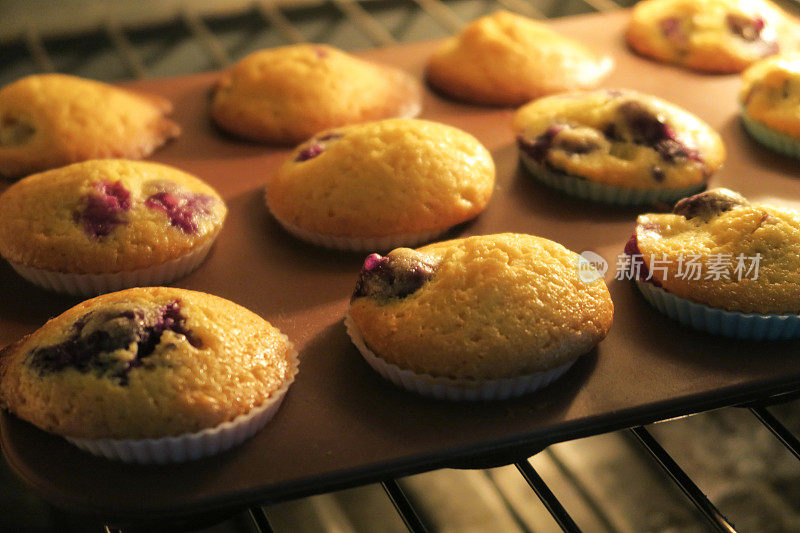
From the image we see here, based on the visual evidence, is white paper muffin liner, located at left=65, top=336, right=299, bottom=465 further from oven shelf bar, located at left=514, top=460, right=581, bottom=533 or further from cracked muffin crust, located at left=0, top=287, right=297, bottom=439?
oven shelf bar, located at left=514, top=460, right=581, bottom=533

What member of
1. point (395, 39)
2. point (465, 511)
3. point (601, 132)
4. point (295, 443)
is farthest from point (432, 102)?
point (295, 443)

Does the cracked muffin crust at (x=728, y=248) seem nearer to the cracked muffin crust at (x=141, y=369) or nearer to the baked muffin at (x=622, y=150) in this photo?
the baked muffin at (x=622, y=150)

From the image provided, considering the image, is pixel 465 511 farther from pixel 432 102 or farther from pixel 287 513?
pixel 432 102

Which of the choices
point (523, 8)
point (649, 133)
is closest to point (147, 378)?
point (649, 133)

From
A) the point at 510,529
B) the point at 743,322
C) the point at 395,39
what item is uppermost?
the point at 743,322

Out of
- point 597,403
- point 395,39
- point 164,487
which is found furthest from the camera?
point 395,39

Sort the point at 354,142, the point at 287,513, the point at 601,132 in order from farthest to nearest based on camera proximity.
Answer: the point at 287,513
the point at 601,132
the point at 354,142

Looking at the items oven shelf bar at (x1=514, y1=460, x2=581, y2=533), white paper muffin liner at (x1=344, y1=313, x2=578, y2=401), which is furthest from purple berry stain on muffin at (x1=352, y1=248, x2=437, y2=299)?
oven shelf bar at (x1=514, y1=460, x2=581, y2=533)

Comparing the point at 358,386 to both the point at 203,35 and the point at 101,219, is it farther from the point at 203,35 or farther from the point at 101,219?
the point at 203,35
